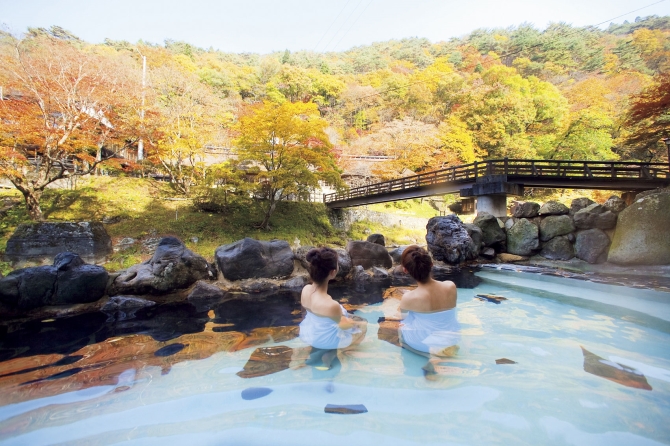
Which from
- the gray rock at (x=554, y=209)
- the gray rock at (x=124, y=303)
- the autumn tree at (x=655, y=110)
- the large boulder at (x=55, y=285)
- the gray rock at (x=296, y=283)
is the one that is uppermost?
the autumn tree at (x=655, y=110)

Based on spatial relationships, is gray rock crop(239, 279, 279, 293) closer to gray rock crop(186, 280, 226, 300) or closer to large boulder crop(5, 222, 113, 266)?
gray rock crop(186, 280, 226, 300)

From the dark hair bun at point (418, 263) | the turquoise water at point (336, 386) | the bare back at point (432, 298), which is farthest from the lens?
the bare back at point (432, 298)

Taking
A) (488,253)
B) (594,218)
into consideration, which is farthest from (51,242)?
(594,218)

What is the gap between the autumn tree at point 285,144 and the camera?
10289 millimetres

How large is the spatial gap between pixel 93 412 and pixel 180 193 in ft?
44.9

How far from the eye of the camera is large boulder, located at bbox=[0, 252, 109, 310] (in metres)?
4.73

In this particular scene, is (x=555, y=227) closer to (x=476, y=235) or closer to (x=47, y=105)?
(x=476, y=235)

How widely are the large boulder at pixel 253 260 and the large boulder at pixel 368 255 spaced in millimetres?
1845

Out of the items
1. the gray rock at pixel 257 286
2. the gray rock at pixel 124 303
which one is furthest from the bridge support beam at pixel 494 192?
the gray rock at pixel 124 303

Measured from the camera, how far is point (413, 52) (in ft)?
151

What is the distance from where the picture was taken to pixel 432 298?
2.61 meters

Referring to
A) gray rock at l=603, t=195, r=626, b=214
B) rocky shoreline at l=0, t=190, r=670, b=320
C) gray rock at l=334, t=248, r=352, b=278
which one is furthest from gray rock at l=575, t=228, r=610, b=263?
gray rock at l=334, t=248, r=352, b=278

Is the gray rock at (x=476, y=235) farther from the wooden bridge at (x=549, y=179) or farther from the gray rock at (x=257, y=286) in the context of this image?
the gray rock at (x=257, y=286)

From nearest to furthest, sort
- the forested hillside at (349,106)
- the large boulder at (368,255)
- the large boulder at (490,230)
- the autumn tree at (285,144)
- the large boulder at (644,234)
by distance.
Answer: the large boulder at (644,234) < the large boulder at (368,255) < the forested hillside at (349,106) < the large boulder at (490,230) < the autumn tree at (285,144)
